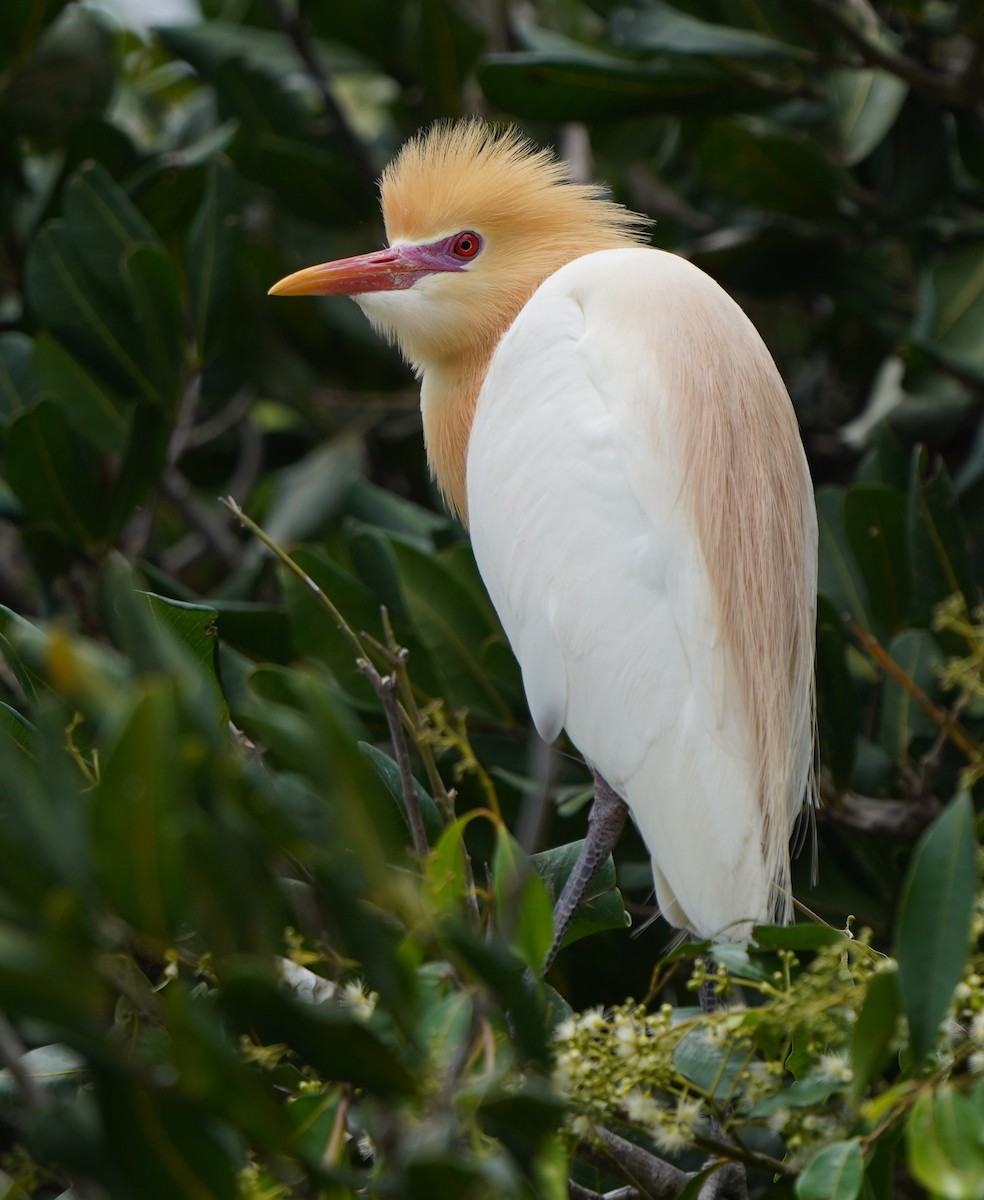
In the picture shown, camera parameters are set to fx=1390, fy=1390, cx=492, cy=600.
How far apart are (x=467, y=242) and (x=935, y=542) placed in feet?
3.07

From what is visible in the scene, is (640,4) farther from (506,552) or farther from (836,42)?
(506,552)

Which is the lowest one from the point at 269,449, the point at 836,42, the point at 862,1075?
the point at 269,449

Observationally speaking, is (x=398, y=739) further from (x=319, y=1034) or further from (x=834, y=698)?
(x=834, y=698)

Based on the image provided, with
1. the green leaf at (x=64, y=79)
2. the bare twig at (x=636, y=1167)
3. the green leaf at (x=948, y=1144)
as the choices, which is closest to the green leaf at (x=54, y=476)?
the green leaf at (x=64, y=79)

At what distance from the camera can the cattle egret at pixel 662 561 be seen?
188cm

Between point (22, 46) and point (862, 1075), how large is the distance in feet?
9.36

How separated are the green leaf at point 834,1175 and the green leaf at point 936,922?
0.33 ft

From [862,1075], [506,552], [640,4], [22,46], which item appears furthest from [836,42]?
[862,1075]

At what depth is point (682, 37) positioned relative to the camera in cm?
269

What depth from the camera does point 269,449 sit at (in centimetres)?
372

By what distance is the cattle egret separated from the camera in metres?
1.88

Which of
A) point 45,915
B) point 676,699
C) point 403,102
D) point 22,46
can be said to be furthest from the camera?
point 403,102

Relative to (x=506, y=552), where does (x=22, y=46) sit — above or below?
A: above

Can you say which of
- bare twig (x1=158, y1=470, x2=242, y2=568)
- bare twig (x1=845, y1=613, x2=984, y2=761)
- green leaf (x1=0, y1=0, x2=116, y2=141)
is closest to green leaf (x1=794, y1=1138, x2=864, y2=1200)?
bare twig (x1=845, y1=613, x2=984, y2=761)
